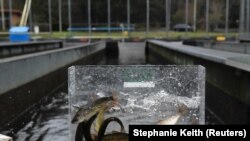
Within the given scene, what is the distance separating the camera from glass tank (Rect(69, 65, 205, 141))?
148 inches

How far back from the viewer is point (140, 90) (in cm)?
381

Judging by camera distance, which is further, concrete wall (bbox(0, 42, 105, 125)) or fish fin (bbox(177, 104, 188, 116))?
concrete wall (bbox(0, 42, 105, 125))

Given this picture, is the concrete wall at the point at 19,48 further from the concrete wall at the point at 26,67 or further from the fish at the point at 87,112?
the fish at the point at 87,112

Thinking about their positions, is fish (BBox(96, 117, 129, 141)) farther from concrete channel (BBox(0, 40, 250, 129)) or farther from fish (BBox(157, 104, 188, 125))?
concrete channel (BBox(0, 40, 250, 129))

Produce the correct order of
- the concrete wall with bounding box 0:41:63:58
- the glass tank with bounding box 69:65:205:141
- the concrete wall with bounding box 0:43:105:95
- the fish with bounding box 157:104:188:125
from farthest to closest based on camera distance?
1. the concrete wall with bounding box 0:41:63:58
2. the concrete wall with bounding box 0:43:105:95
3. the glass tank with bounding box 69:65:205:141
4. the fish with bounding box 157:104:188:125

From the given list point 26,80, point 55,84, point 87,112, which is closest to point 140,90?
point 87,112

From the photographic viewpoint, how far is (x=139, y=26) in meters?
63.9

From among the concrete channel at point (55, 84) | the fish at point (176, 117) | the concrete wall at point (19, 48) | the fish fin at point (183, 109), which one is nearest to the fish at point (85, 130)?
the fish at point (176, 117)

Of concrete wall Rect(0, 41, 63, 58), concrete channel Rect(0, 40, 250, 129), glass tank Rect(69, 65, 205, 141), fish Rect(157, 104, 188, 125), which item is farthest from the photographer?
concrete wall Rect(0, 41, 63, 58)

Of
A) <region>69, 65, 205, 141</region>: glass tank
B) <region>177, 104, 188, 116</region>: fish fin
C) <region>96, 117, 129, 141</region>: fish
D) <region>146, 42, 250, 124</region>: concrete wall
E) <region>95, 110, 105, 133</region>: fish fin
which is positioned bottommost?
<region>146, 42, 250, 124</region>: concrete wall

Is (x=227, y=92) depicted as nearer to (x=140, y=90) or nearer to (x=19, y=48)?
(x=140, y=90)

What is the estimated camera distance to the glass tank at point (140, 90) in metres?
3.77

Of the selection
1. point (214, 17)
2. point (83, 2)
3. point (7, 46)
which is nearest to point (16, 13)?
point (83, 2)

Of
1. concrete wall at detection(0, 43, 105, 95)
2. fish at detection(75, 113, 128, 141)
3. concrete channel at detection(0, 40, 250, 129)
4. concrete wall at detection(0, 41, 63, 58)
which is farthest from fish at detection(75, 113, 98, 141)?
concrete wall at detection(0, 41, 63, 58)
